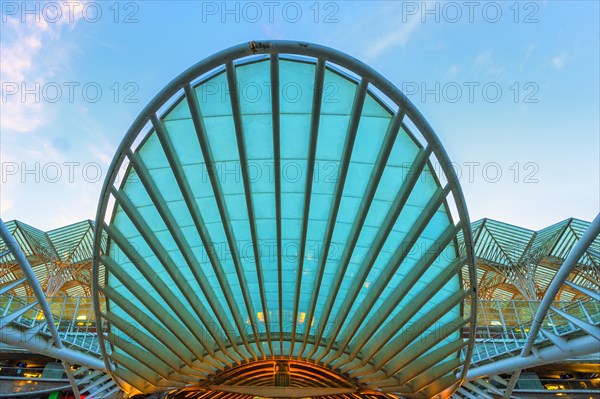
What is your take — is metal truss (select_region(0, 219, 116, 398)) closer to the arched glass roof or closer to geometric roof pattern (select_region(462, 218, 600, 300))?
the arched glass roof

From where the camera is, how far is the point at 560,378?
35125 millimetres

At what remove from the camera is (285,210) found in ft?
43.9

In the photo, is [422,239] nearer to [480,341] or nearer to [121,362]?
[480,341]

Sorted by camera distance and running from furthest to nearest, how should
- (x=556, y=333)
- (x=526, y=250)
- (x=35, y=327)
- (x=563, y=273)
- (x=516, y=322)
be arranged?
1. (x=526, y=250)
2. (x=516, y=322)
3. (x=35, y=327)
4. (x=556, y=333)
5. (x=563, y=273)

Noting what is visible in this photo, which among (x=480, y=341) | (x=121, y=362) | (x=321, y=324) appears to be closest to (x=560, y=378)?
(x=480, y=341)

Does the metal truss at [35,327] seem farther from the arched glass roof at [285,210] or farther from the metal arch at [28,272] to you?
the arched glass roof at [285,210]

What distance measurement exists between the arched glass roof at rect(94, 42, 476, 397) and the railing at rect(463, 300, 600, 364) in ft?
6.29

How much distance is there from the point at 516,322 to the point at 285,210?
855 inches

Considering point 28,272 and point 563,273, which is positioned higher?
point 28,272

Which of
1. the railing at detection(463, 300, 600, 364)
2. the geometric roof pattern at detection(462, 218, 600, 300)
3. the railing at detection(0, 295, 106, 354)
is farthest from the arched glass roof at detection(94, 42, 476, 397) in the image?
the geometric roof pattern at detection(462, 218, 600, 300)

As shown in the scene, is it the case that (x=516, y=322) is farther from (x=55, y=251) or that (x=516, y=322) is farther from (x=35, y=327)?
(x=55, y=251)

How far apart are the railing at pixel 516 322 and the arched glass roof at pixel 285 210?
6.29 feet

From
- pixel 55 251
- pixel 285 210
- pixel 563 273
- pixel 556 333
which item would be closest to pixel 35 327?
pixel 285 210

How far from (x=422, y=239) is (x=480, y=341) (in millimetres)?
10049
